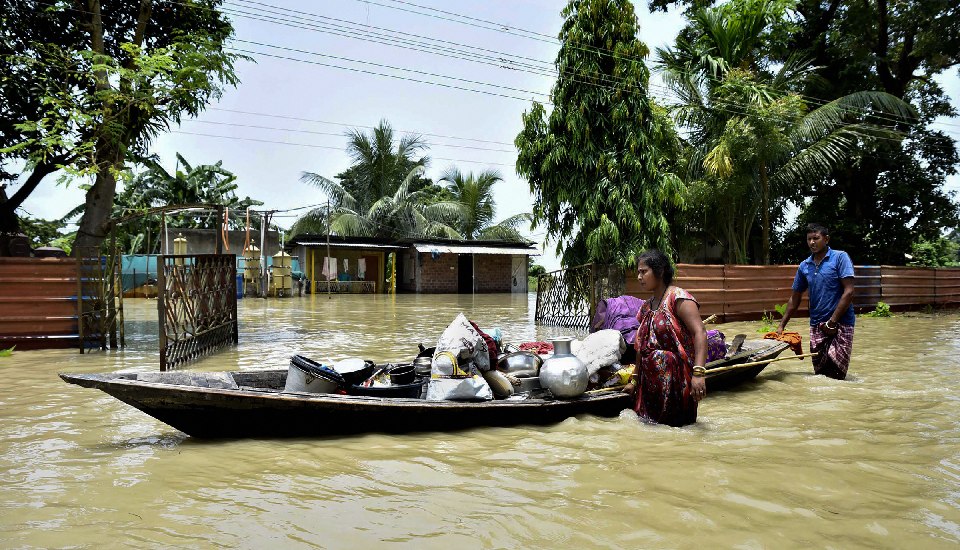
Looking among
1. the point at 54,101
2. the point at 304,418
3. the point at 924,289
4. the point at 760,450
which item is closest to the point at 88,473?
the point at 304,418

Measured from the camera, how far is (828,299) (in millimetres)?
6734

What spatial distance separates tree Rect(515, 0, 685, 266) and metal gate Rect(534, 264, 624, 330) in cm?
35

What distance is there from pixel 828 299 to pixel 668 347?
2.97 metres

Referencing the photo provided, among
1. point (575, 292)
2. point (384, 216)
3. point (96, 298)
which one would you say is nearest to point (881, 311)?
point (575, 292)

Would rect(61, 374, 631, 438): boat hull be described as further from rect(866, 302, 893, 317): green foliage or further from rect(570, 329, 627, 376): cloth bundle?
rect(866, 302, 893, 317): green foliage

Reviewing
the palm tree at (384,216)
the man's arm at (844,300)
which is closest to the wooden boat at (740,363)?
the man's arm at (844,300)

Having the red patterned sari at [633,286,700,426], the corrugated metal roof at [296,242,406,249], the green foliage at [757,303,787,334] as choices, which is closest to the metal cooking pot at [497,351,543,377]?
the red patterned sari at [633,286,700,426]

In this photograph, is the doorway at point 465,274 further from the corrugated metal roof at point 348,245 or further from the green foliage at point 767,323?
the green foliage at point 767,323

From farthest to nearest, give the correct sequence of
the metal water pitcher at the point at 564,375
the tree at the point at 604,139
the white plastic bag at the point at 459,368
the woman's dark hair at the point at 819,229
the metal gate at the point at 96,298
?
the tree at the point at 604,139, the metal gate at the point at 96,298, the woman's dark hair at the point at 819,229, the metal water pitcher at the point at 564,375, the white plastic bag at the point at 459,368

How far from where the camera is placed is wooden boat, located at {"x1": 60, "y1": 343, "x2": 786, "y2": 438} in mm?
4336

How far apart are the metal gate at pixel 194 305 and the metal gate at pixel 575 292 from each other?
22.1 ft

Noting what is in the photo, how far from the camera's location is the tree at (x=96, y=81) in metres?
10.5

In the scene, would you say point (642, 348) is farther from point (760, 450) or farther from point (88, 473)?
point (88, 473)

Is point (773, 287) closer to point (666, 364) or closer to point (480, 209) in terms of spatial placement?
point (666, 364)
